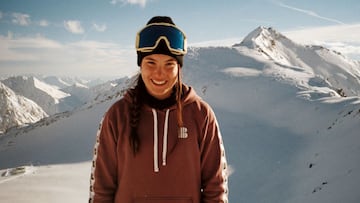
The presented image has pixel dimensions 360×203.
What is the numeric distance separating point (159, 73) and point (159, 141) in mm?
643

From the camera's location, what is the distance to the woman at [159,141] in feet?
9.89

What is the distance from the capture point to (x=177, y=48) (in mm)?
3057

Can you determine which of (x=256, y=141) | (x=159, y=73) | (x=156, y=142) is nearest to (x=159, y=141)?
(x=156, y=142)

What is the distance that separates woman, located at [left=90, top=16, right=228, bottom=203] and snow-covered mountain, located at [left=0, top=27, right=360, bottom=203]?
561 centimetres

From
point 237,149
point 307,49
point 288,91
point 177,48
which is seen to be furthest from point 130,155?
point 307,49

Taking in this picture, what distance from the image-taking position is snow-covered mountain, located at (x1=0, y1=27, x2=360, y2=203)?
33.7 feet

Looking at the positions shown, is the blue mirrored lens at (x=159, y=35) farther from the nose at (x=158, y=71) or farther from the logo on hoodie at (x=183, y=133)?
the logo on hoodie at (x=183, y=133)

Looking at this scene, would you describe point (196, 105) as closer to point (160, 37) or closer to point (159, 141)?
point (159, 141)

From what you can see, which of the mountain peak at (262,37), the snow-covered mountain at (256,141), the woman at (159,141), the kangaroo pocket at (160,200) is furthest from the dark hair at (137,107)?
the mountain peak at (262,37)

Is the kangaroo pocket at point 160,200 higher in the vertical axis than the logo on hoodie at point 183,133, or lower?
lower

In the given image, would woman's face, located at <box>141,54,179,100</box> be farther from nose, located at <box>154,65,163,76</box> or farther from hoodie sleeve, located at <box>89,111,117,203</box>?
hoodie sleeve, located at <box>89,111,117,203</box>

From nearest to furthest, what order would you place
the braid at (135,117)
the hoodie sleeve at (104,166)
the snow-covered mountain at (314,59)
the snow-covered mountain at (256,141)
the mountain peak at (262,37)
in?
the braid at (135,117), the hoodie sleeve at (104,166), the snow-covered mountain at (256,141), the mountain peak at (262,37), the snow-covered mountain at (314,59)

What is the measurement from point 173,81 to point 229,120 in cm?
1600

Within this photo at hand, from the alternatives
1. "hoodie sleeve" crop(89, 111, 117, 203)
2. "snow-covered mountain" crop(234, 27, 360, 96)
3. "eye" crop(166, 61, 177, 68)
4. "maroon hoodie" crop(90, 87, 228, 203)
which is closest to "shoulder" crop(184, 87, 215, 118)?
"maroon hoodie" crop(90, 87, 228, 203)
